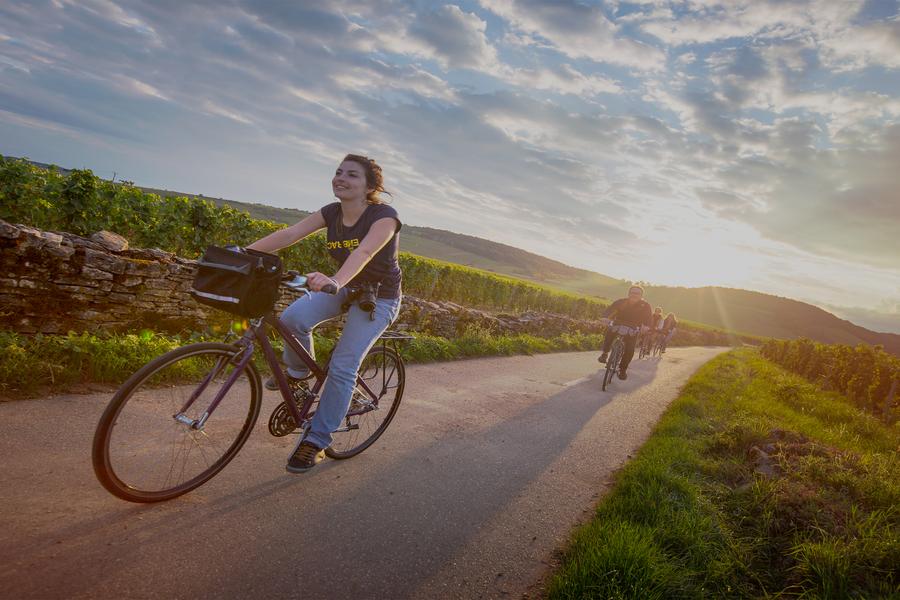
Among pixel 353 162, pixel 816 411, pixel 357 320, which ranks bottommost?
pixel 816 411

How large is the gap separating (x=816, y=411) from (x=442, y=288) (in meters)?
16.0

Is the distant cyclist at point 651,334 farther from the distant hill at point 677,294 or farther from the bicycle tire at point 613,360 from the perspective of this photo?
the distant hill at point 677,294

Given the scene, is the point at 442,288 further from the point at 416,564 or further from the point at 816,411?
the point at 416,564

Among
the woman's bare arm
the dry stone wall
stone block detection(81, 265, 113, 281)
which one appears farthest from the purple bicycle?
stone block detection(81, 265, 113, 281)

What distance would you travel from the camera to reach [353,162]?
12.2 ft

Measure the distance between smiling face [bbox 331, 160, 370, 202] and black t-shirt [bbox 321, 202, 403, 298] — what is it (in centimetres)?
15

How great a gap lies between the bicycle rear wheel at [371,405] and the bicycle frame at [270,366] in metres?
0.54

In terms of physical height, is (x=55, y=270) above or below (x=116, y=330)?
above

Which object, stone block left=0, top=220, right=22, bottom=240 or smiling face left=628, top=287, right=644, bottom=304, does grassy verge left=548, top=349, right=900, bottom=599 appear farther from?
stone block left=0, top=220, right=22, bottom=240

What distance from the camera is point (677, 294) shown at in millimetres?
124500

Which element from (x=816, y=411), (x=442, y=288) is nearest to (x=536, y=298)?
(x=442, y=288)

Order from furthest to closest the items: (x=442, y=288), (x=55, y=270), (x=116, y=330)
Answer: (x=442, y=288) → (x=116, y=330) → (x=55, y=270)

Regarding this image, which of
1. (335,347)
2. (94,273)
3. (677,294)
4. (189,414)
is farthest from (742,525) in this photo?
(677,294)

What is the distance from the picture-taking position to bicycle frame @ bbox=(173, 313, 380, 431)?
3127mm
